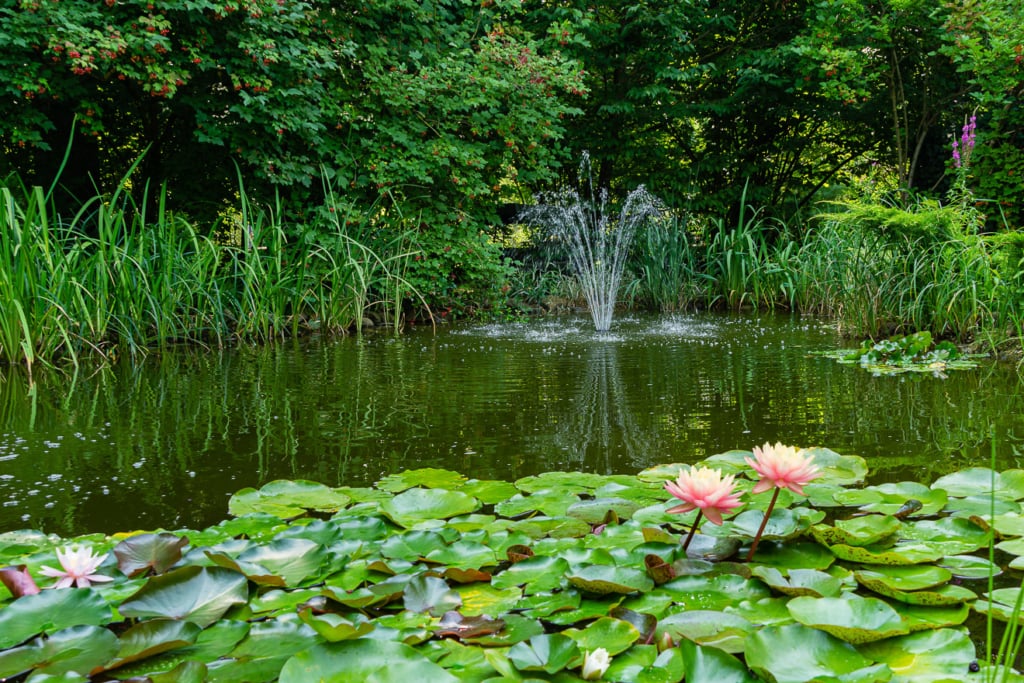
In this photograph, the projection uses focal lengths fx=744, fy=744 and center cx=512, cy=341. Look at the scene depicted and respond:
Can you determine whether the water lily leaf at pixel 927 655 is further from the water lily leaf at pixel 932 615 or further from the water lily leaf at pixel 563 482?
the water lily leaf at pixel 563 482

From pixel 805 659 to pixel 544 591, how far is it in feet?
1.26

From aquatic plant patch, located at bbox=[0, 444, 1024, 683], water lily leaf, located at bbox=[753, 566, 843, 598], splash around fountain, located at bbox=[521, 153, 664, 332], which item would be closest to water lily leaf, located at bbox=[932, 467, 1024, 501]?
aquatic plant patch, located at bbox=[0, 444, 1024, 683]

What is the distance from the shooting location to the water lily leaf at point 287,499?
4.92 feet

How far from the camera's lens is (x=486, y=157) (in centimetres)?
721

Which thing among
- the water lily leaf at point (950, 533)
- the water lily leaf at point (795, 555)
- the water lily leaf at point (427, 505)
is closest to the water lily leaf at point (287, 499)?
the water lily leaf at point (427, 505)

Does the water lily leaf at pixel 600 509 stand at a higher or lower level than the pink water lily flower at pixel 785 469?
lower

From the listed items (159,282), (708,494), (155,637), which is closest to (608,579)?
(708,494)

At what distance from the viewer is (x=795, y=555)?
1214mm

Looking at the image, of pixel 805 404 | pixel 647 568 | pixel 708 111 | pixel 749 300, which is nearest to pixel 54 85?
pixel 805 404

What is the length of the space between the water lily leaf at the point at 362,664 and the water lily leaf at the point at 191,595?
0.73 feet

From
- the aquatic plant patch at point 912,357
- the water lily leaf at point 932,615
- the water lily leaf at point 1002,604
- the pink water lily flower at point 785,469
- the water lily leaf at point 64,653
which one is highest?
the pink water lily flower at point 785,469

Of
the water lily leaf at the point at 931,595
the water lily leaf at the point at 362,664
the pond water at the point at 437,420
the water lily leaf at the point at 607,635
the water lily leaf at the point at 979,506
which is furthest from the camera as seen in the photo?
the pond water at the point at 437,420

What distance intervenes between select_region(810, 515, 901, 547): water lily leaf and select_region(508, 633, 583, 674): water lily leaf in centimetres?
55

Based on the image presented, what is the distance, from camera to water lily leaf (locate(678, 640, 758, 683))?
0.85m
